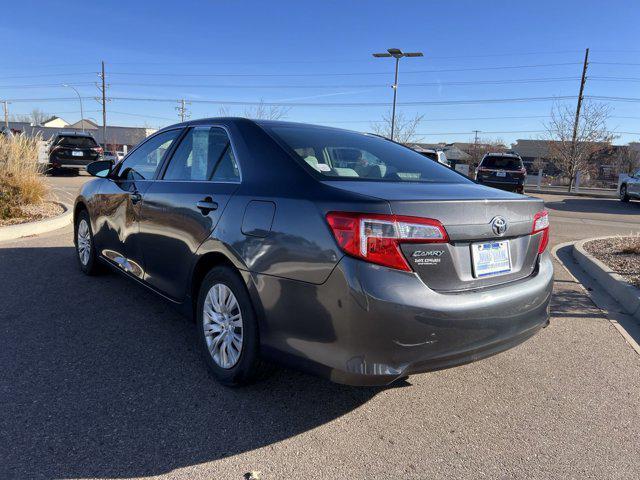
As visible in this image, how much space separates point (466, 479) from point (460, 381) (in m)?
1.05

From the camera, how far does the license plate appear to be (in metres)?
2.56

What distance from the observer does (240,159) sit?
123 inches

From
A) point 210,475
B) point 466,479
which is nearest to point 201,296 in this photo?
point 210,475

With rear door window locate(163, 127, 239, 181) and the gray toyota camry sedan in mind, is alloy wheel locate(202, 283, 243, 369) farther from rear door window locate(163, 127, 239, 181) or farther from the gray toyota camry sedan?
rear door window locate(163, 127, 239, 181)

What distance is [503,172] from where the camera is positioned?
17844 millimetres

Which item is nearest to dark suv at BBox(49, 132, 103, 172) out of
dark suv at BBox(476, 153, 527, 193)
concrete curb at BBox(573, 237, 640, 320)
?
dark suv at BBox(476, 153, 527, 193)

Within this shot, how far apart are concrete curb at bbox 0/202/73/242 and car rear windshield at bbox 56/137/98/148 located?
1214 centimetres

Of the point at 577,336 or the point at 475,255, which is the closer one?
the point at 475,255

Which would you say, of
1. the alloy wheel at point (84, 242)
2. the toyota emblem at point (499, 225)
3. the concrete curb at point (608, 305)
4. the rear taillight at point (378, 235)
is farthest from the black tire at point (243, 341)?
the concrete curb at point (608, 305)

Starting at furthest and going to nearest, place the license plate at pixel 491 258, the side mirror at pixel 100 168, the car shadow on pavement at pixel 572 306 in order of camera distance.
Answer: the side mirror at pixel 100 168 → the car shadow on pavement at pixel 572 306 → the license plate at pixel 491 258

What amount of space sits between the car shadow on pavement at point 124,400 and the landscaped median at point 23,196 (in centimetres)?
386

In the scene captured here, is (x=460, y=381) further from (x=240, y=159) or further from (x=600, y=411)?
(x=240, y=159)

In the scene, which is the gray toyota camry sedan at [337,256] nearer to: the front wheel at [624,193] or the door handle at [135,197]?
the door handle at [135,197]

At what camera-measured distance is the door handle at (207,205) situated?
122 inches
